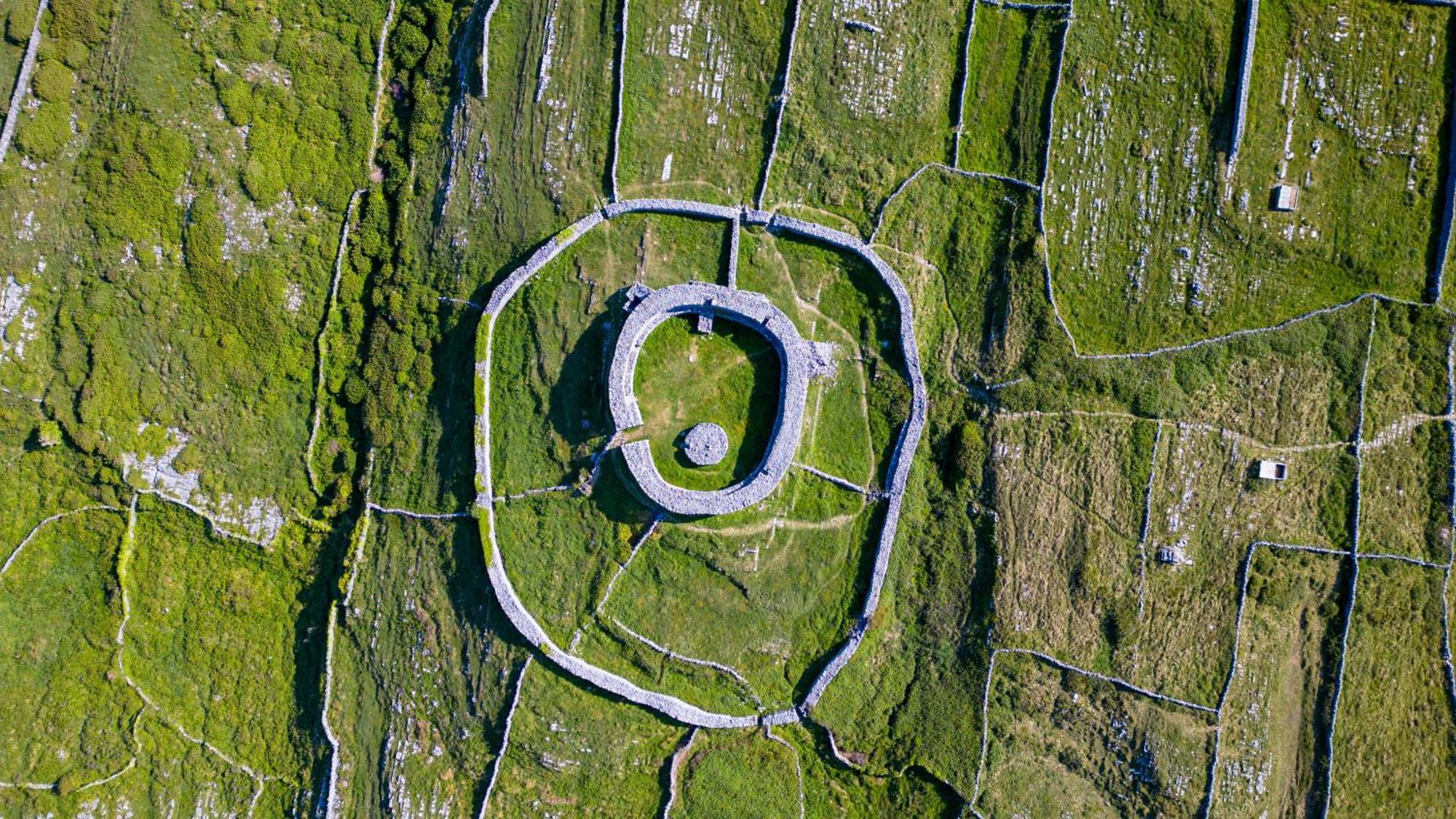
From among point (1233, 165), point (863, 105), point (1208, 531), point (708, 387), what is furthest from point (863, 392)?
point (1233, 165)

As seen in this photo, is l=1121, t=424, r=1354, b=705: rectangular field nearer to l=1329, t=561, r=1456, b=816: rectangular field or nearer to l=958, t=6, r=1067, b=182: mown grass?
l=1329, t=561, r=1456, b=816: rectangular field

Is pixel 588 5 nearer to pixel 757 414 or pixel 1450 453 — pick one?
pixel 757 414

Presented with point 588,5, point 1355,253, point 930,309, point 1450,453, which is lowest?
point 1450,453

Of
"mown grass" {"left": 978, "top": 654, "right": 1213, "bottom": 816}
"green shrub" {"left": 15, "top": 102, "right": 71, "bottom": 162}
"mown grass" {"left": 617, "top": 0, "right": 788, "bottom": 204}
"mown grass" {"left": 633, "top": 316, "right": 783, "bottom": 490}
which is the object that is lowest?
"mown grass" {"left": 978, "top": 654, "right": 1213, "bottom": 816}

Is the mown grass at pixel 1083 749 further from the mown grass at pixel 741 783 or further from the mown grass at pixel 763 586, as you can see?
the mown grass at pixel 741 783

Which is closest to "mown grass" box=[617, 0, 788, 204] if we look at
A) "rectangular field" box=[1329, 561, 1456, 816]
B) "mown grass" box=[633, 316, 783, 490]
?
"mown grass" box=[633, 316, 783, 490]

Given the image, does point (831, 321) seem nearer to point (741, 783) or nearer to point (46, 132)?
point (741, 783)

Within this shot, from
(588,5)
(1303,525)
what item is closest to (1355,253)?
(1303,525)
